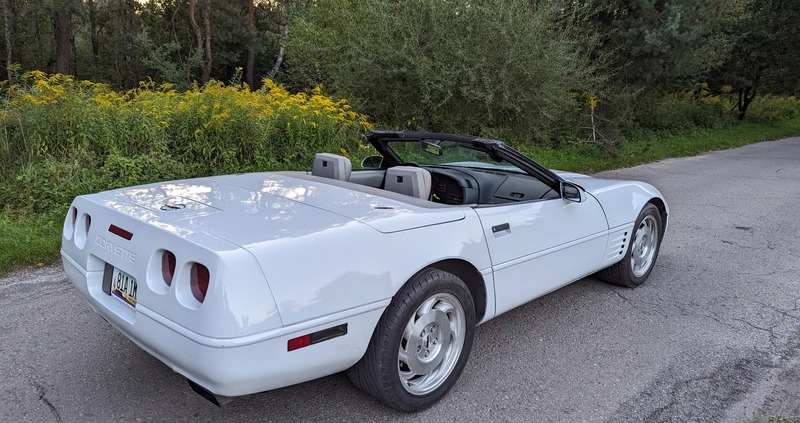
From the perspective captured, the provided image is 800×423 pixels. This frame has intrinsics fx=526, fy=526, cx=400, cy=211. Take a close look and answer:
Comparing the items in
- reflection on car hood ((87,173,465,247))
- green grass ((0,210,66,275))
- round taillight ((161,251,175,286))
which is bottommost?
green grass ((0,210,66,275))

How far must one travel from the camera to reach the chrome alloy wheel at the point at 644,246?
13.8 feet

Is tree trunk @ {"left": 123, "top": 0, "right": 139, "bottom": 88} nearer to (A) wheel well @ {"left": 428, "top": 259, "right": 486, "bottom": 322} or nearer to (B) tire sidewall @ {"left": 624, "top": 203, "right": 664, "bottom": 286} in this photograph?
(B) tire sidewall @ {"left": 624, "top": 203, "right": 664, "bottom": 286}

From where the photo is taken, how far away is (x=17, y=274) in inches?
168

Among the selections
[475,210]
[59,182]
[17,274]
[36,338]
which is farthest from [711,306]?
[59,182]

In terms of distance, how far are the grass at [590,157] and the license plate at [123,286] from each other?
2.71 meters

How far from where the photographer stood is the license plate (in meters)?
2.25

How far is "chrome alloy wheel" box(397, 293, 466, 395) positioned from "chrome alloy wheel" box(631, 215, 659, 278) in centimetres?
210

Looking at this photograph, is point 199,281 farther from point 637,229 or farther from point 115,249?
point 637,229

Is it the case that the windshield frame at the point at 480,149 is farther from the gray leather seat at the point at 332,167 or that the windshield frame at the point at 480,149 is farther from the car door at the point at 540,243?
the gray leather seat at the point at 332,167

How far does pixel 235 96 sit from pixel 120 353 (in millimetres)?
5420

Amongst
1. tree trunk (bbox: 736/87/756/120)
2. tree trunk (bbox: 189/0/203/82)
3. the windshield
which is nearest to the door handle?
the windshield

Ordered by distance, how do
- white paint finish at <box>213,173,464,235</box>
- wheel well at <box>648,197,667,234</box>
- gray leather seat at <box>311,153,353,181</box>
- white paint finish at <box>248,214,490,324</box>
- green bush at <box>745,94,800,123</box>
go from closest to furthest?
white paint finish at <box>248,214,490,324</box> < white paint finish at <box>213,173,464,235</box> < gray leather seat at <box>311,153,353,181</box> < wheel well at <box>648,197,667,234</box> < green bush at <box>745,94,800,123</box>

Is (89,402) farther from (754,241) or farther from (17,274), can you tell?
(754,241)

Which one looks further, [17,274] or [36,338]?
[17,274]
